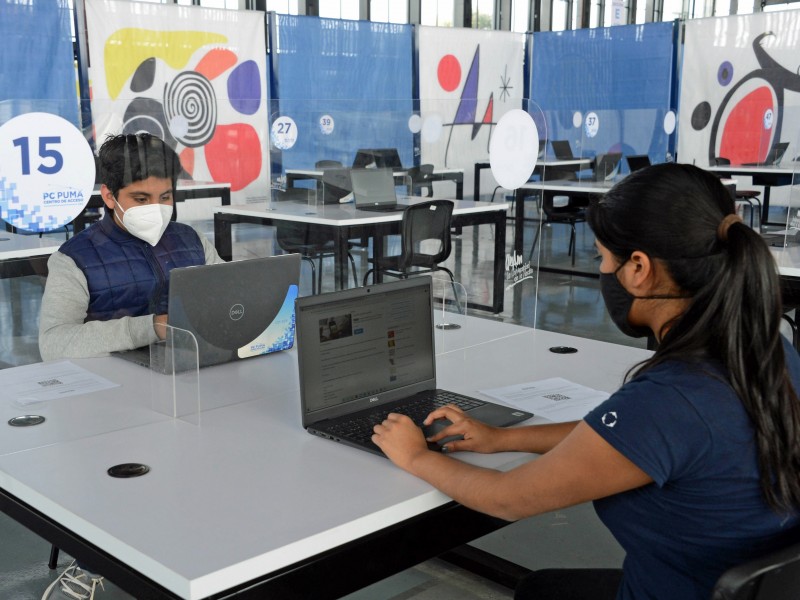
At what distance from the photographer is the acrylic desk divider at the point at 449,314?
2.44 m

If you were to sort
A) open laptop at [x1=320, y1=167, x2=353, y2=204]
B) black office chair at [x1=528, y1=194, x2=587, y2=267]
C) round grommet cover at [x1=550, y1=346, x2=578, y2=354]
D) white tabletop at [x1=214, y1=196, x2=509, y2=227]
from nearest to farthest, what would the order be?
1. round grommet cover at [x1=550, y1=346, x2=578, y2=354]
2. white tabletop at [x1=214, y1=196, x2=509, y2=227]
3. open laptop at [x1=320, y1=167, x2=353, y2=204]
4. black office chair at [x1=528, y1=194, x2=587, y2=267]

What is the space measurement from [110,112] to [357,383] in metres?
0.99

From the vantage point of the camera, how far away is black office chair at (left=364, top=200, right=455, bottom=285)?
3115mm

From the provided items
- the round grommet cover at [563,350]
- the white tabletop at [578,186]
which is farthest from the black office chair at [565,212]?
the round grommet cover at [563,350]

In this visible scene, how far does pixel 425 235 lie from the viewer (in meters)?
3.20

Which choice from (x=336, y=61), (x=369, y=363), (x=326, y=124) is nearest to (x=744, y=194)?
(x=336, y=61)

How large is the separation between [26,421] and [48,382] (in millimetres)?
274

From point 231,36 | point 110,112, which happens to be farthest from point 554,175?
point 110,112

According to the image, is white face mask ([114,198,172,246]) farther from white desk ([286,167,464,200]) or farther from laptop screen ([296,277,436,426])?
white desk ([286,167,464,200])

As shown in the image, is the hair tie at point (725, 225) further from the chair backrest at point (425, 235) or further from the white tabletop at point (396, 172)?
the white tabletop at point (396, 172)

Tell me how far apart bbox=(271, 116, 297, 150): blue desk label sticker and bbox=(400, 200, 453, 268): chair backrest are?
84.4 inches

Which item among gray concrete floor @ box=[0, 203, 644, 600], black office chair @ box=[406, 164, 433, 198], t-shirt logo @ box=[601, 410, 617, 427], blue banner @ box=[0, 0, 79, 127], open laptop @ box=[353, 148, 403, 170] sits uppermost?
blue banner @ box=[0, 0, 79, 127]

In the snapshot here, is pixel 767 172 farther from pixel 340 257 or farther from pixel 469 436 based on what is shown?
pixel 469 436

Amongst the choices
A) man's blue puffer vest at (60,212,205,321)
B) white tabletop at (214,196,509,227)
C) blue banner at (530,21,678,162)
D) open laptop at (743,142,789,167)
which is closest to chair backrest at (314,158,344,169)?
white tabletop at (214,196,509,227)
